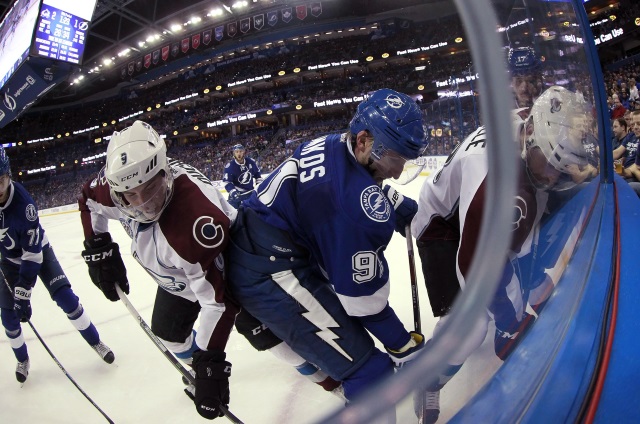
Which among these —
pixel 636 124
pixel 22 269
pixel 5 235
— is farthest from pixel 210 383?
pixel 636 124

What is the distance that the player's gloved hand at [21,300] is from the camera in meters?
2.41

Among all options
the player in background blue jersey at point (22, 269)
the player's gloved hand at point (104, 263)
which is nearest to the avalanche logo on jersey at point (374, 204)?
the player's gloved hand at point (104, 263)

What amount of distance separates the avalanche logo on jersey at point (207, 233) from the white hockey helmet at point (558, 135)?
1.01 metres

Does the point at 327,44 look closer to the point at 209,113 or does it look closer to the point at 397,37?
the point at 397,37

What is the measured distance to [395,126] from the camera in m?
1.16

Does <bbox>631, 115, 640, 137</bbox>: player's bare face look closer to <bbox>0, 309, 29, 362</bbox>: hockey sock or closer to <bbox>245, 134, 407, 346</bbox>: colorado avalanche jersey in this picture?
<bbox>245, 134, 407, 346</bbox>: colorado avalanche jersey

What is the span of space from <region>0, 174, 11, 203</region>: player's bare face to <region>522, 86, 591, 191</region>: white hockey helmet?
2.64 meters

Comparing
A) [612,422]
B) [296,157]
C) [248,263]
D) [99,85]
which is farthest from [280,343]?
[99,85]

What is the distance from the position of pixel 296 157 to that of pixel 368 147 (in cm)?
25

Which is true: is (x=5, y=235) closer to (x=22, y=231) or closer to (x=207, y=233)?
(x=22, y=231)

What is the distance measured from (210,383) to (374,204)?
2.55ft

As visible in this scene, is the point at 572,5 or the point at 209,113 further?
the point at 209,113

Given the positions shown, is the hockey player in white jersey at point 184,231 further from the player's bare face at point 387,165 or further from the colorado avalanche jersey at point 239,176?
the colorado avalanche jersey at point 239,176

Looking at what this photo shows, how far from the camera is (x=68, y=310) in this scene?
2611mm
